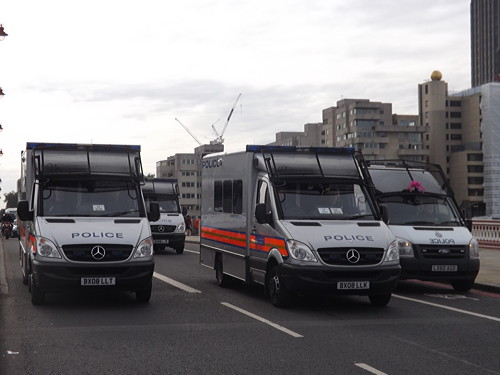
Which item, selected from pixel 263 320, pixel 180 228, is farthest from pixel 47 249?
pixel 180 228

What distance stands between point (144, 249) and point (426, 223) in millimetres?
6311

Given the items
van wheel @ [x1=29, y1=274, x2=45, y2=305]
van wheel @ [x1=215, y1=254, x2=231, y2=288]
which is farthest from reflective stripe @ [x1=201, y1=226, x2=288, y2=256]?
van wheel @ [x1=29, y1=274, x2=45, y2=305]

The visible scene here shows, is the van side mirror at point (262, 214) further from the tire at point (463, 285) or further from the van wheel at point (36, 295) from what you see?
the tire at point (463, 285)

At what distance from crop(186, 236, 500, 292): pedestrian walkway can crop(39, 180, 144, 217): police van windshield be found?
721cm

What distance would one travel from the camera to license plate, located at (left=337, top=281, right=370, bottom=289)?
11.9m

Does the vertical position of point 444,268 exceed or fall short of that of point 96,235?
it falls short

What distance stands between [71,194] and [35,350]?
5.15 meters

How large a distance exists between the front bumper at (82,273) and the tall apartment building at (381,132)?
145 m

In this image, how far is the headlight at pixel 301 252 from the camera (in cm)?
1191

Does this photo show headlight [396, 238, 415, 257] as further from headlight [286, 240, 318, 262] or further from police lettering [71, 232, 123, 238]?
police lettering [71, 232, 123, 238]

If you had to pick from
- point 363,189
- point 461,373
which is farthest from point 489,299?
point 461,373

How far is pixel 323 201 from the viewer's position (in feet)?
42.8

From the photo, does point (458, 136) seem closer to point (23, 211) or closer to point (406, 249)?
point (406, 249)

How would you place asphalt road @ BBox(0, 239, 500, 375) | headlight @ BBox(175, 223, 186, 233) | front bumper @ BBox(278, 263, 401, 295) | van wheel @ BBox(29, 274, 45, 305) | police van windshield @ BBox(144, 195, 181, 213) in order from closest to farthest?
asphalt road @ BBox(0, 239, 500, 375) < front bumper @ BBox(278, 263, 401, 295) < van wheel @ BBox(29, 274, 45, 305) < headlight @ BBox(175, 223, 186, 233) < police van windshield @ BBox(144, 195, 181, 213)
